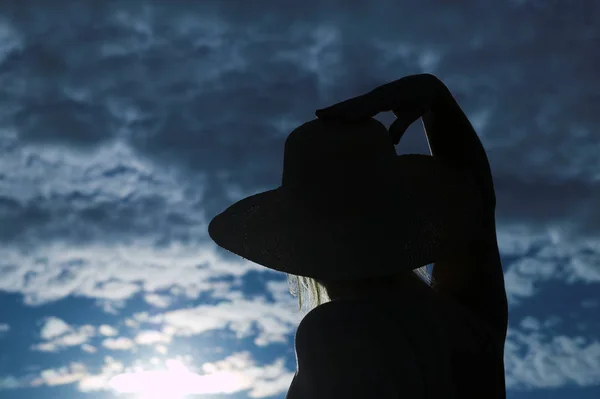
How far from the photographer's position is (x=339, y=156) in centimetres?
335

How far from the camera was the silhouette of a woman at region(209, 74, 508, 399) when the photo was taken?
118 inches

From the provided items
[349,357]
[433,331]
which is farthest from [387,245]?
[349,357]

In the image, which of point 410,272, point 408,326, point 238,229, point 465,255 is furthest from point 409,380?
point 238,229

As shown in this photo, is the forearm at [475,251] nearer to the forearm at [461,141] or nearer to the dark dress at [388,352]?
the forearm at [461,141]

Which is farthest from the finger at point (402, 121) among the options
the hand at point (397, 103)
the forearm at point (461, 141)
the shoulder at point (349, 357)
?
the shoulder at point (349, 357)

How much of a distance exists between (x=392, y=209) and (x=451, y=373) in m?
0.75

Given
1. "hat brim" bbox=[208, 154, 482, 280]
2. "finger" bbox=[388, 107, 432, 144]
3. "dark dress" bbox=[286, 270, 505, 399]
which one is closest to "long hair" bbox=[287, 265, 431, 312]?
"hat brim" bbox=[208, 154, 482, 280]

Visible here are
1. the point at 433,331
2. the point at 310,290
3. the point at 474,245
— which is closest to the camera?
the point at 433,331

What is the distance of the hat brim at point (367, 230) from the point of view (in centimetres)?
321

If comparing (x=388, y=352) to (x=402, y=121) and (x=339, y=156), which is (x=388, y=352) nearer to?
(x=339, y=156)

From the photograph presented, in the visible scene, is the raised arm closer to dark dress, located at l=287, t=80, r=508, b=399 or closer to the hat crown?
dark dress, located at l=287, t=80, r=508, b=399

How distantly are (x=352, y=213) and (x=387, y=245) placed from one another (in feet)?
0.69

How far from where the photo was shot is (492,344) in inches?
138

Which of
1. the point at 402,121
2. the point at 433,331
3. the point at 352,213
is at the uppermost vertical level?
the point at 402,121
